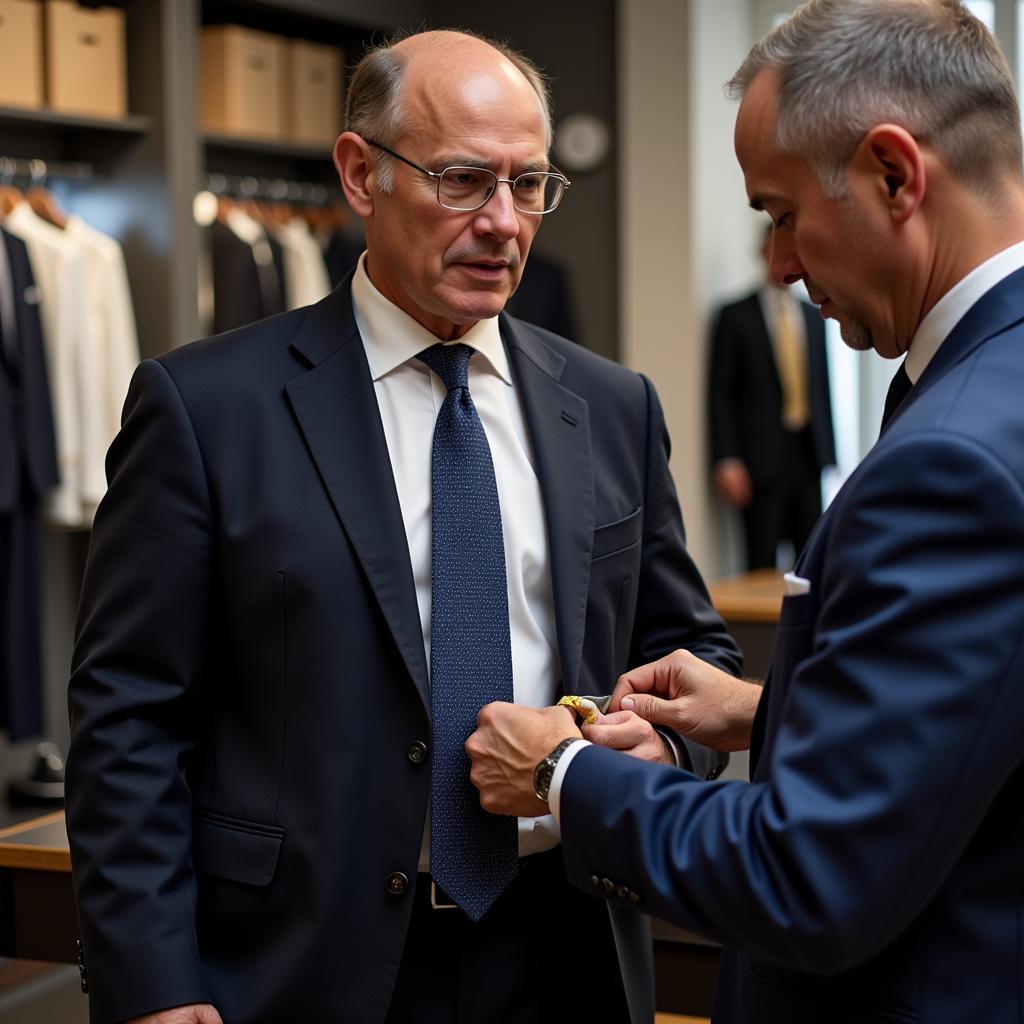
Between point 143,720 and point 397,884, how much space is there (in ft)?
1.04

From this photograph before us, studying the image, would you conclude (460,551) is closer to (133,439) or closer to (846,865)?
(133,439)

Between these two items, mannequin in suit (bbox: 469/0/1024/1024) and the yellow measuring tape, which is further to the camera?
the yellow measuring tape

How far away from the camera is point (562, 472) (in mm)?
1685

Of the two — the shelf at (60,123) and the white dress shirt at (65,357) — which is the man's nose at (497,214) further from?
the shelf at (60,123)

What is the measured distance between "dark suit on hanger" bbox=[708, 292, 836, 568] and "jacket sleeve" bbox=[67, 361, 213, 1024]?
4.63 meters

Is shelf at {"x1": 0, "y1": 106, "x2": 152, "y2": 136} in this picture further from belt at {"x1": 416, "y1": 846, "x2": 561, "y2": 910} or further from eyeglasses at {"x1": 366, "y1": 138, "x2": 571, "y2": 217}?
belt at {"x1": 416, "y1": 846, "x2": 561, "y2": 910}

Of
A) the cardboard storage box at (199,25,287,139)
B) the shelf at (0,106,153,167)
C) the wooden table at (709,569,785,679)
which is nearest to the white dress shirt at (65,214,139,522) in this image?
the shelf at (0,106,153,167)

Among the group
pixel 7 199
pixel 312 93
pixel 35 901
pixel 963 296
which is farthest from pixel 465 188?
pixel 312 93

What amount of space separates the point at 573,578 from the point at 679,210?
14.9 feet

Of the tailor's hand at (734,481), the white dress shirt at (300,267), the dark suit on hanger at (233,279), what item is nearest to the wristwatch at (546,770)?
the dark suit on hanger at (233,279)

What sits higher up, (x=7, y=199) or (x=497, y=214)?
(x=7, y=199)

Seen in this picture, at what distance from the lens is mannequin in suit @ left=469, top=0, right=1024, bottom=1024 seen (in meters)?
1.01

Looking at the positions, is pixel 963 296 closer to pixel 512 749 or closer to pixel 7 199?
pixel 512 749

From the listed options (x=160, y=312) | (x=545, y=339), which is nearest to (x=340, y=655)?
(x=545, y=339)
